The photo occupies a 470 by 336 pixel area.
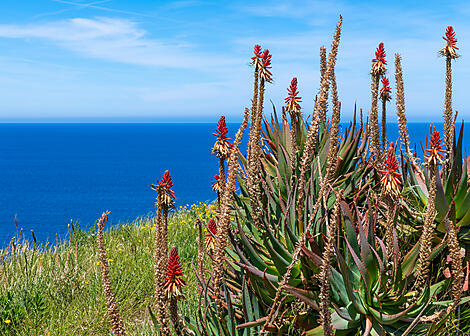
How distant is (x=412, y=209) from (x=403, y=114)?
0.87m

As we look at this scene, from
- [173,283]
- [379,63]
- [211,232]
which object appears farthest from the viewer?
[379,63]

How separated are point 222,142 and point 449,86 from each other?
7.20ft

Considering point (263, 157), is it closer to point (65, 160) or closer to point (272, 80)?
point (272, 80)

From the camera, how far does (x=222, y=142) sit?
133 inches

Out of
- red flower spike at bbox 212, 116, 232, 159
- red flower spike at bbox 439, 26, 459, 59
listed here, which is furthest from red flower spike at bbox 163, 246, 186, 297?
red flower spike at bbox 439, 26, 459, 59

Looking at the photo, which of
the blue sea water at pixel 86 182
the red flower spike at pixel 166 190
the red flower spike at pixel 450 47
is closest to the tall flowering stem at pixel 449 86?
the red flower spike at pixel 450 47

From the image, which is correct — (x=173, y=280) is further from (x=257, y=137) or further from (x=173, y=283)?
(x=257, y=137)

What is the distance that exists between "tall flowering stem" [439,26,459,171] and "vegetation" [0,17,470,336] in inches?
0.5

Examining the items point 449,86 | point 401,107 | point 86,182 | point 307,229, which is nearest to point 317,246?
point 307,229

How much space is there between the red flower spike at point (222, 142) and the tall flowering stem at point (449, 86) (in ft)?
6.08

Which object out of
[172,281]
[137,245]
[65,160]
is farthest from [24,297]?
[65,160]

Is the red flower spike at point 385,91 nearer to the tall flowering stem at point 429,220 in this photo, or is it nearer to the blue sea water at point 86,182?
the tall flowering stem at point 429,220

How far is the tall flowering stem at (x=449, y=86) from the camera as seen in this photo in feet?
12.4

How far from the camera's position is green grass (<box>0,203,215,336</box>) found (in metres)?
4.43
